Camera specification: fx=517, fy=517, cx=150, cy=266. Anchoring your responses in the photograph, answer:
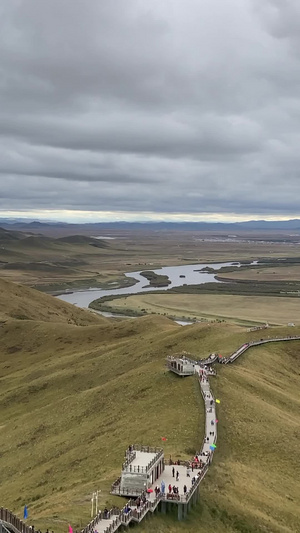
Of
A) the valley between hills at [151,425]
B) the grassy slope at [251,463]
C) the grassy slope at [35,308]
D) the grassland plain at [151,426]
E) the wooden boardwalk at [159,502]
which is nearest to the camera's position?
the wooden boardwalk at [159,502]

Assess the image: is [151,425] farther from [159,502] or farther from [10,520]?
[10,520]

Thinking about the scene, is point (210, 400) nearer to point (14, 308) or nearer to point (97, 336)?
point (97, 336)

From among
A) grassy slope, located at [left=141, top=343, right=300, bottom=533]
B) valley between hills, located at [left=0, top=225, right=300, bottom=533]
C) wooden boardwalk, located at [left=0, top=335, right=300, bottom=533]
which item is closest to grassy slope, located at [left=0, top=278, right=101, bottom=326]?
valley between hills, located at [left=0, top=225, right=300, bottom=533]

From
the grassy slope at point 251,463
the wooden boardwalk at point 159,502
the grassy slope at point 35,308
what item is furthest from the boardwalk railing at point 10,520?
the grassy slope at point 35,308

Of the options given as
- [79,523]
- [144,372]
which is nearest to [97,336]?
[144,372]

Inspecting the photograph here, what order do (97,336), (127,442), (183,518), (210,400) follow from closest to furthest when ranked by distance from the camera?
(183,518), (127,442), (210,400), (97,336)

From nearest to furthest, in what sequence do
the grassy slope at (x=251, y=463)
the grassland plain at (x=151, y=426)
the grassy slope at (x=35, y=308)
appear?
the grassy slope at (x=251, y=463) → the grassland plain at (x=151, y=426) → the grassy slope at (x=35, y=308)

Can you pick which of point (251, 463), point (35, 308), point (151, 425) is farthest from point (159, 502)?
point (35, 308)

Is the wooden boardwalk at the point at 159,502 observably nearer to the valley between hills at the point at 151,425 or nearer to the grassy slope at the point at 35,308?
the valley between hills at the point at 151,425
